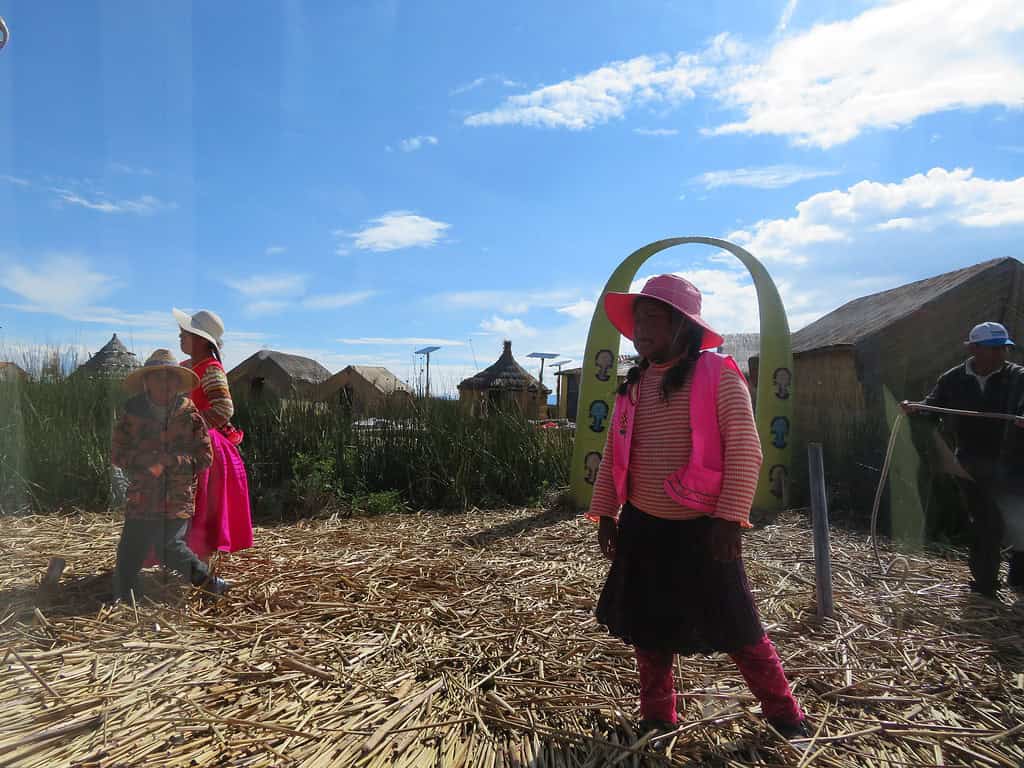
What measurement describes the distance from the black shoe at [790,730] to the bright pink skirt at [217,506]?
307 centimetres

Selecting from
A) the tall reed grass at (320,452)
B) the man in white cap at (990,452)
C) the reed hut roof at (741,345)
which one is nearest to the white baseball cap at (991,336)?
the man in white cap at (990,452)

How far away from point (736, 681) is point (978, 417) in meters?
2.64

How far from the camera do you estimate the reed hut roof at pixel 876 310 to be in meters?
8.36

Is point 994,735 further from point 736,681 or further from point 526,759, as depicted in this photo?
point 526,759

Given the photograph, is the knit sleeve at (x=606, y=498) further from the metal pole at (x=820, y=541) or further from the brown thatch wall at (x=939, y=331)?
the brown thatch wall at (x=939, y=331)

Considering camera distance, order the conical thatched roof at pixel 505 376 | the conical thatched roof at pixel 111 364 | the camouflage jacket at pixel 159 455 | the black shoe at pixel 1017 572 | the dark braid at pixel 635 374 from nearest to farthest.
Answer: the dark braid at pixel 635 374, the camouflage jacket at pixel 159 455, the black shoe at pixel 1017 572, the conical thatched roof at pixel 111 364, the conical thatched roof at pixel 505 376

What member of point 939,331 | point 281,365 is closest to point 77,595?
point 939,331

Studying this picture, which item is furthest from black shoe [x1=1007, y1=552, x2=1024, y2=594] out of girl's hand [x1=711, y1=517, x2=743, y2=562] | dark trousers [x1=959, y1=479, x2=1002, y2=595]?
girl's hand [x1=711, y1=517, x2=743, y2=562]

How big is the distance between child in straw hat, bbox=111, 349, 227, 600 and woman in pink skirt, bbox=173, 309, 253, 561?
0.19m

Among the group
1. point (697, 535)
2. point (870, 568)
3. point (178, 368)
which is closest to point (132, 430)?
point (178, 368)

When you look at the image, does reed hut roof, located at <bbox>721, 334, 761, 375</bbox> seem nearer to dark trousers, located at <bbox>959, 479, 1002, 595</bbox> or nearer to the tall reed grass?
the tall reed grass

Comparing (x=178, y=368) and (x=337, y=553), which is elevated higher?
(x=178, y=368)

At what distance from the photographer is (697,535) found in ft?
7.70

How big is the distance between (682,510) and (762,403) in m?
5.10
